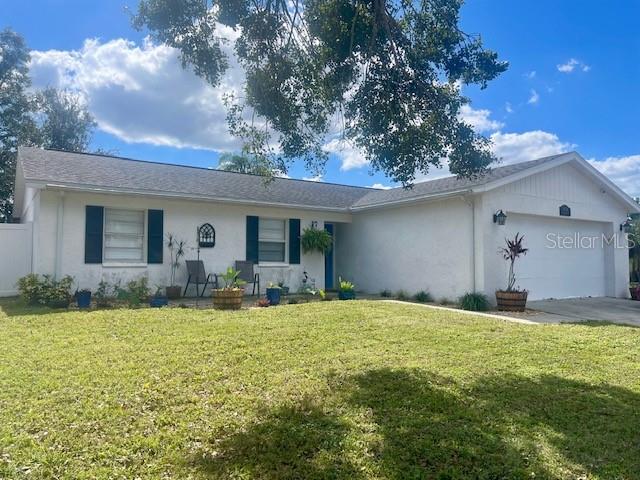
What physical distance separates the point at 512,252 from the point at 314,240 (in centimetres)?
584

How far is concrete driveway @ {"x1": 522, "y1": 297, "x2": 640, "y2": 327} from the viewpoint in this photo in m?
8.78

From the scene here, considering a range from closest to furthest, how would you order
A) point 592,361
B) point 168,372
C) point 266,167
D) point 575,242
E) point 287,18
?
1. point 168,372
2. point 592,361
3. point 287,18
4. point 266,167
5. point 575,242

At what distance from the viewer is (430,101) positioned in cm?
578

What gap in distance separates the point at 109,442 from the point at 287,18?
5.98 metres

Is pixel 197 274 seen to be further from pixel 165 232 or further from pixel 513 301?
pixel 513 301

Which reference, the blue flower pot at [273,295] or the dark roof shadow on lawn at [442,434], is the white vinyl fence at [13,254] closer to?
the blue flower pot at [273,295]

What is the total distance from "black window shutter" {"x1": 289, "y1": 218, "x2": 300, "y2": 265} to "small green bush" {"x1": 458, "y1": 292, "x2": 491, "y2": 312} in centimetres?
548

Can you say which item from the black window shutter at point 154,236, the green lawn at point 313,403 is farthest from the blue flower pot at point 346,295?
the black window shutter at point 154,236

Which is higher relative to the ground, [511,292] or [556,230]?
[556,230]

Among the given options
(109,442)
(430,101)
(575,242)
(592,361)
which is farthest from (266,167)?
(575,242)

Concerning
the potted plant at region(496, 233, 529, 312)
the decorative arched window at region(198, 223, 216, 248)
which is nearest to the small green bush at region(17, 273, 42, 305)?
the decorative arched window at region(198, 223, 216, 248)

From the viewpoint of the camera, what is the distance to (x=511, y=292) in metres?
9.77

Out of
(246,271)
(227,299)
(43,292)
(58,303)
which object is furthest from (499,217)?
(43,292)

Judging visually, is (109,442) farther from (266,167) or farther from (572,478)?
(266,167)
